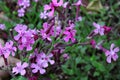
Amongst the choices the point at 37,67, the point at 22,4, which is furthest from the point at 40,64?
the point at 22,4

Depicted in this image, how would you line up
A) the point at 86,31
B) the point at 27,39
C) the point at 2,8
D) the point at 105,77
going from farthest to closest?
the point at 2,8
the point at 86,31
the point at 105,77
the point at 27,39

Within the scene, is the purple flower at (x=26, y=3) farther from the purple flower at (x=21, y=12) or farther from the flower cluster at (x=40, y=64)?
the flower cluster at (x=40, y=64)

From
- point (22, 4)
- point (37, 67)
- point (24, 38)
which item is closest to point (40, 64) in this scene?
point (37, 67)

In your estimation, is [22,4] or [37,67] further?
[22,4]

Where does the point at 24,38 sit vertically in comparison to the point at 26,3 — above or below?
below

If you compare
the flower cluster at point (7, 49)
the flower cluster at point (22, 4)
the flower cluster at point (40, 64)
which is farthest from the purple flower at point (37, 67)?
the flower cluster at point (22, 4)

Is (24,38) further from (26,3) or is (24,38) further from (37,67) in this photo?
(26,3)

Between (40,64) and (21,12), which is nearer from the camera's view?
(40,64)

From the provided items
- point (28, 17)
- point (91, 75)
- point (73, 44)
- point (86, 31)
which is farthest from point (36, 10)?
point (73, 44)

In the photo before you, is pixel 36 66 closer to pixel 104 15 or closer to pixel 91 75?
pixel 91 75

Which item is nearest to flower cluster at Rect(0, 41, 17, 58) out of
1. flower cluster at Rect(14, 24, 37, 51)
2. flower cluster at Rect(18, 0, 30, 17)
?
flower cluster at Rect(14, 24, 37, 51)

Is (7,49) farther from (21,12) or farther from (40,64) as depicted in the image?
(21,12)
